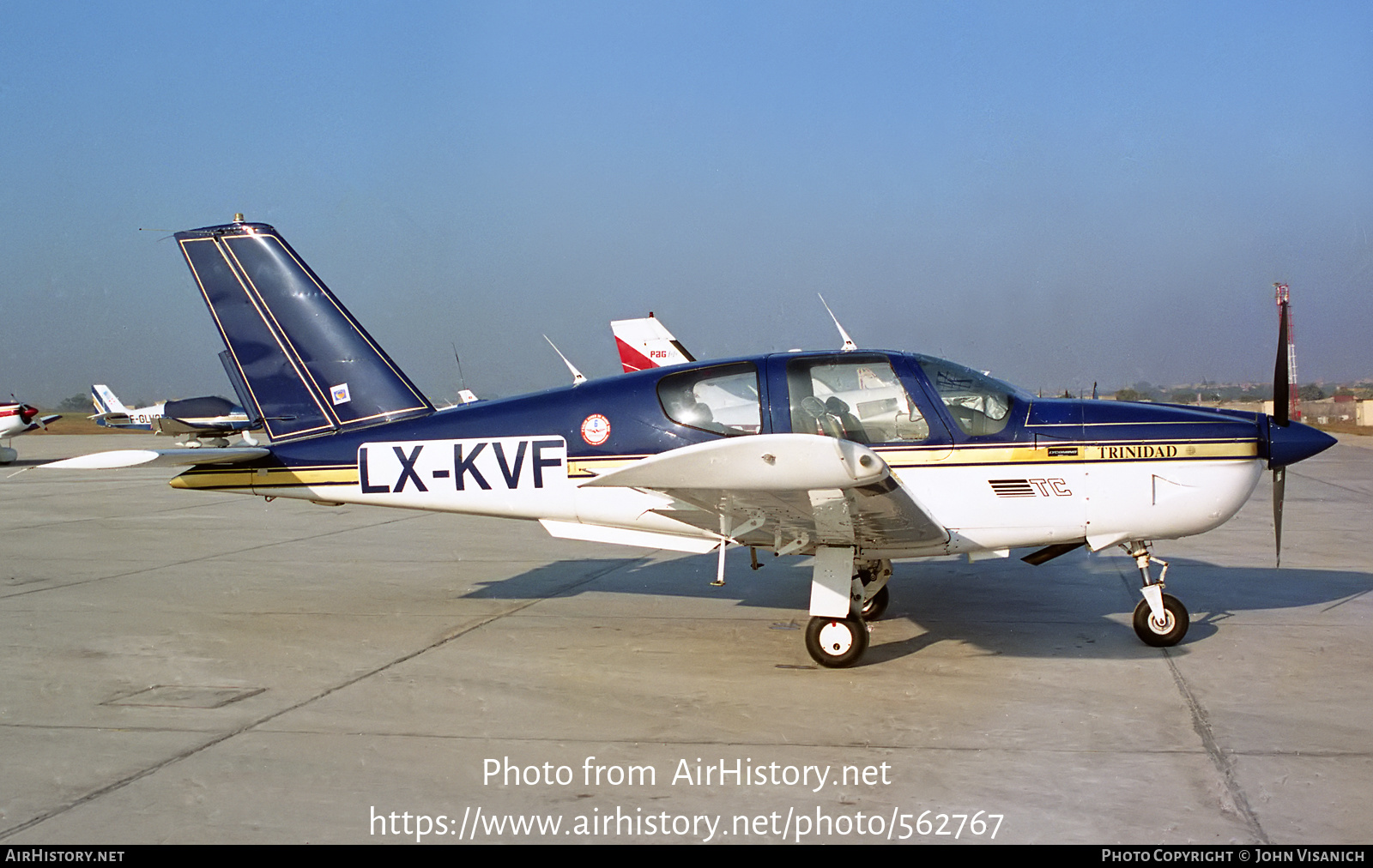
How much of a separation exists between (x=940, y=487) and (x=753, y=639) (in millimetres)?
1736

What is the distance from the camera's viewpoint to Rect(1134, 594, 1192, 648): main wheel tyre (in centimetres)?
703

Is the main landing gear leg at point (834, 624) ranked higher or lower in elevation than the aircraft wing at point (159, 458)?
lower

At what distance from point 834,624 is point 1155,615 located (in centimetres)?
223

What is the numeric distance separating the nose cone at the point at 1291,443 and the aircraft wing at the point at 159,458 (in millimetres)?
7015

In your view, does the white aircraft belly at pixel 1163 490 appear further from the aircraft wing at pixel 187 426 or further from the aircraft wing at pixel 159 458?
the aircraft wing at pixel 187 426

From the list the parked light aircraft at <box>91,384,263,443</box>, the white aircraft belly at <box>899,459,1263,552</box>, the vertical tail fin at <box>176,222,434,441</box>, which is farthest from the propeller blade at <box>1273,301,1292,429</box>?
the parked light aircraft at <box>91,384,263,443</box>

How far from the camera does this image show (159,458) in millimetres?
7070

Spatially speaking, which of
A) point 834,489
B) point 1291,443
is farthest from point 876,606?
point 1291,443

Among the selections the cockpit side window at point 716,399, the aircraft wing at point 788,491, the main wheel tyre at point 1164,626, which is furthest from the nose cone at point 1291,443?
the cockpit side window at point 716,399

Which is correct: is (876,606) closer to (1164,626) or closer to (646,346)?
(1164,626)

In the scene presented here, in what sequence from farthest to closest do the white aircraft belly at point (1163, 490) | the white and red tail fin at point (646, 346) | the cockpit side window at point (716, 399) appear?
the white and red tail fin at point (646, 346)
the cockpit side window at point (716, 399)
the white aircraft belly at point (1163, 490)

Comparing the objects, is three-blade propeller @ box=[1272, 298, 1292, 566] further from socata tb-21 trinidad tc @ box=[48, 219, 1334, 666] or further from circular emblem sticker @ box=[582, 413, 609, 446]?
circular emblem sticker @ box=[582, 413, 609, 446]

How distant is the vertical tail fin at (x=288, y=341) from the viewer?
814cm

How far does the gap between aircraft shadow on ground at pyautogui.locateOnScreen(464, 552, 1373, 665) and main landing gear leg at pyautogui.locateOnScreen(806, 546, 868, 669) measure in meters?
0.29
